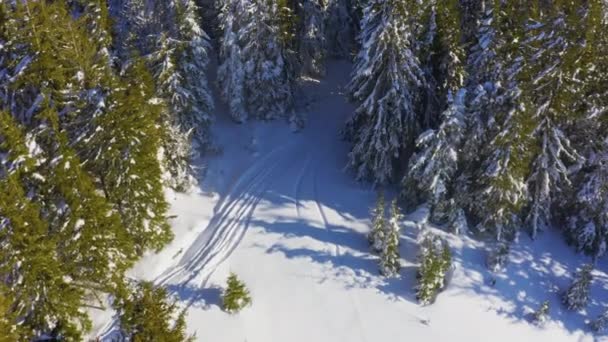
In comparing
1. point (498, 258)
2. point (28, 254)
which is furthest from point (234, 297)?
point (498, 258)

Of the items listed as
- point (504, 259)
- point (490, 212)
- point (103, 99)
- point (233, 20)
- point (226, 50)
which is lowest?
point (504, 259)

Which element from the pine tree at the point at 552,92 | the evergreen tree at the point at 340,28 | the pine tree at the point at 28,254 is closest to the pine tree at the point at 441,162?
the pine tree at the point at 552,92

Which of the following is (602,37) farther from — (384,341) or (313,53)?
(313,53)

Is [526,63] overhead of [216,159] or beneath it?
overhead

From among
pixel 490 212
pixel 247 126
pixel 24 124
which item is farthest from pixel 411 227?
pixel 24 124

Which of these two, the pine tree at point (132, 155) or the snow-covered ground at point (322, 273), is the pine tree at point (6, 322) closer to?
the snow-covered ground at point (322, 273)

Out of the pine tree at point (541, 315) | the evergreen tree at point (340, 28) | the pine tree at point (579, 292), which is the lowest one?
the pine tree at point (541, 315)
